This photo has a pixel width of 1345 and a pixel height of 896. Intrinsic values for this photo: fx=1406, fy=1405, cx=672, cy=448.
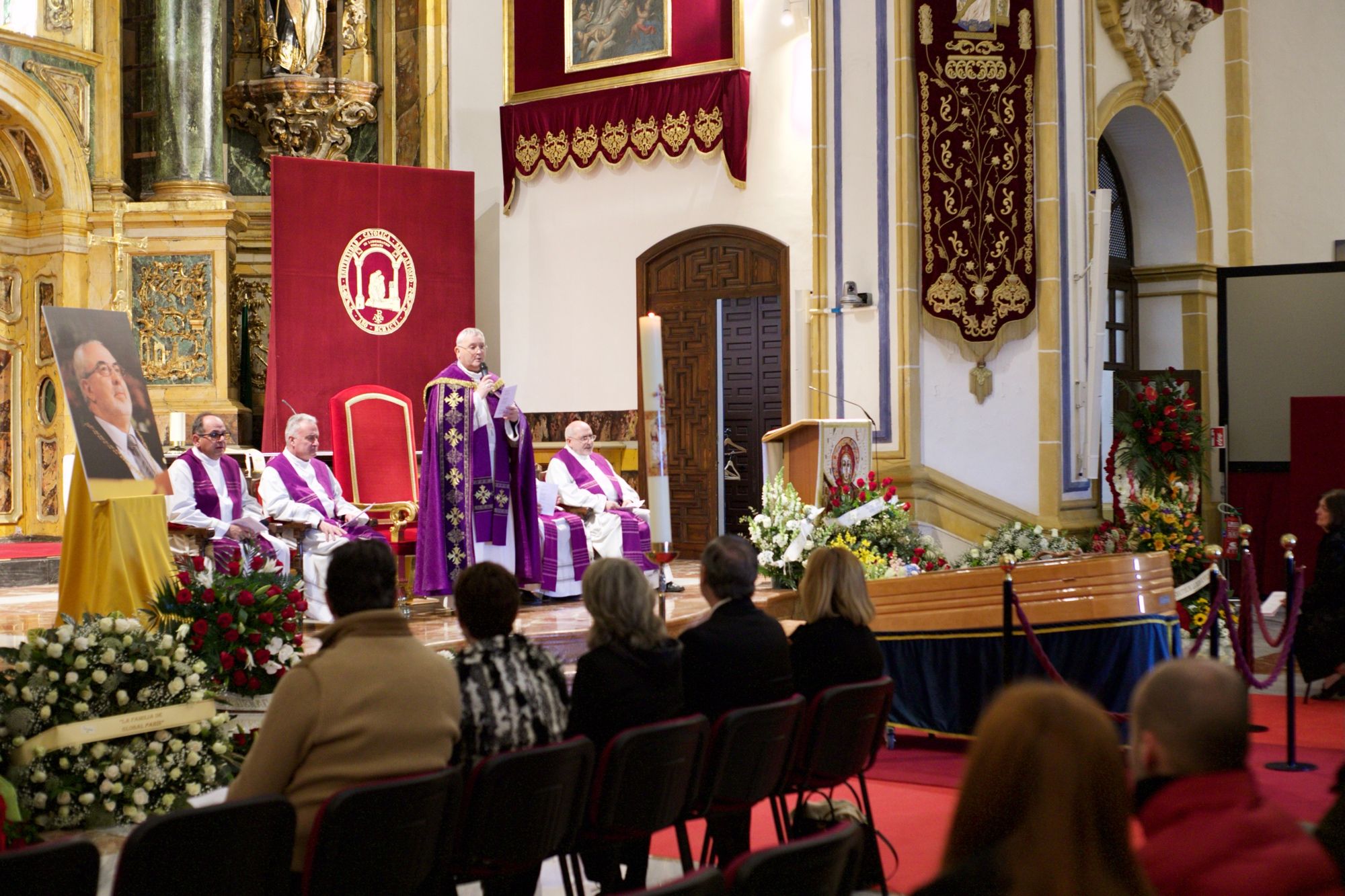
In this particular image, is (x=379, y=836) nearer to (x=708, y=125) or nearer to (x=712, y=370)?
(x=712, y=370)

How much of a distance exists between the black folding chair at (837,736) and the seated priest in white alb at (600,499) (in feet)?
18.5

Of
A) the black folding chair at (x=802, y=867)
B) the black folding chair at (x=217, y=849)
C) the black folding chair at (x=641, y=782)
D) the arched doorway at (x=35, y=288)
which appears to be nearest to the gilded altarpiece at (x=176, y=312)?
the arched doorway at (x=35, y=288)

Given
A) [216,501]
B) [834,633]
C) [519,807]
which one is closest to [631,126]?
[216,501]

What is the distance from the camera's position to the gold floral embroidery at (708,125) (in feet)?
38.1

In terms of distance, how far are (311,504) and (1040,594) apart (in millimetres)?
4625

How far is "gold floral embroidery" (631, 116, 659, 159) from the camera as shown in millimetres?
11945

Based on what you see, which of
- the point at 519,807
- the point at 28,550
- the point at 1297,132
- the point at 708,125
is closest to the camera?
the point at 519,807

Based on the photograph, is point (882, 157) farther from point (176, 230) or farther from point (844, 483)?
point (176, 230)

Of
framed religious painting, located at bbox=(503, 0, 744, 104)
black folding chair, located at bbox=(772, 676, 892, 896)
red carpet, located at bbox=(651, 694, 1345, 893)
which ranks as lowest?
red carpet, located at bbox=(651, 694, 1345, 893)

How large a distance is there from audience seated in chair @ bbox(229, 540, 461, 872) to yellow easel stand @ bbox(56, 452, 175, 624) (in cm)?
344

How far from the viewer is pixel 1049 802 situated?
5.25 feet

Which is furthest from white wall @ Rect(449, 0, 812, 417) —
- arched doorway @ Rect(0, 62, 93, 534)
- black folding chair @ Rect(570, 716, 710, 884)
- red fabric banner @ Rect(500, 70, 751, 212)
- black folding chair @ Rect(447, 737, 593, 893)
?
black folding chair @ Rect(447, 737, 593, 893)

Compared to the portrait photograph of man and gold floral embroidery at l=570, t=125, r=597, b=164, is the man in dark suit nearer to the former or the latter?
the portrait photograph of man

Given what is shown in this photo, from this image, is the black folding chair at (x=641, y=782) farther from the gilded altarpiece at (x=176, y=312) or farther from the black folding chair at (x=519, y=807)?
the gilded altarpiece at (x=176, y=312)
